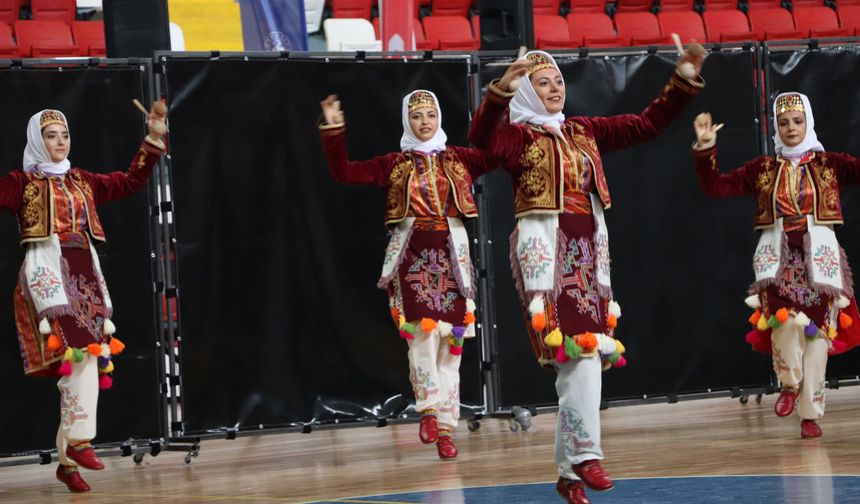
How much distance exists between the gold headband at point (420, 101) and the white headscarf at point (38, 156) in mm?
1803

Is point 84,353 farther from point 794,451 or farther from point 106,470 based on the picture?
point 794,451

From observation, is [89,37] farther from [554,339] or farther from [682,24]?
[554,339]

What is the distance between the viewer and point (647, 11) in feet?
53.6

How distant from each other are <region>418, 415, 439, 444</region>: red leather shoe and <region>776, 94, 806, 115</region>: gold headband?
239 cm

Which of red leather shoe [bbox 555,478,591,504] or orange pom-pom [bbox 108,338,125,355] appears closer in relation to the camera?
red leather shoe [bbox 555,478,591,504]

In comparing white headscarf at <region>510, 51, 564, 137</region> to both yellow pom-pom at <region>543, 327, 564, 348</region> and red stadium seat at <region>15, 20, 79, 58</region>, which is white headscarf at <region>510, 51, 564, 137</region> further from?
red stadium seat at <region>15, 20, 79, 58</region>

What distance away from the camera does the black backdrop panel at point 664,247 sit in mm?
7828

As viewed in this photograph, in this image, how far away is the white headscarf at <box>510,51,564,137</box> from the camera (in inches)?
199

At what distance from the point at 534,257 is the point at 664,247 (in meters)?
3.27

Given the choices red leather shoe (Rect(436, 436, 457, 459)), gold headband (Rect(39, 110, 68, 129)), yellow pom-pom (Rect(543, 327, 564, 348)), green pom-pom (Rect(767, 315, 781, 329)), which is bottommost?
red leather shoe (Rect(436, 436, 457, 459))

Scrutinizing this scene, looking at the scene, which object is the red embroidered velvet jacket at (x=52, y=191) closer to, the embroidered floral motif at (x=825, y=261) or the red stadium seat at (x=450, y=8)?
the embroidered floral motif at (x=825, y=261)

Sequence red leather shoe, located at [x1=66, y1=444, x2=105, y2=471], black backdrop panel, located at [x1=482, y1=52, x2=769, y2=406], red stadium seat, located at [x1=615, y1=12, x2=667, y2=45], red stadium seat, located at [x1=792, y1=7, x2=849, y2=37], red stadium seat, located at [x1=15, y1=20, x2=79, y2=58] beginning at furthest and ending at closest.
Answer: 1. red stadium seat, located at [x1=792, y1=7, x2=849, y2=37]
2. red stadium seat, located at [x1=615, y1=12, x2=667, y2=45]
3. red stadium seat, located at [x1=15, y1=20, x2=79, y2=58]
4. black backdrop panel, located at [x1=482, y1=52, x2=769, y2=406]
5. red leather shoe, located at [x1=66, y1=444, x2=105, y2=471]

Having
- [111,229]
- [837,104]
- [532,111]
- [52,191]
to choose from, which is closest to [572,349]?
[532,111]

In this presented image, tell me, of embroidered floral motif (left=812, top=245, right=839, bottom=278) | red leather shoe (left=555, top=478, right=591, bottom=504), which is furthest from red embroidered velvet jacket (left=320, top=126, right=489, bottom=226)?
red leather shoe (left=555, top=478, right=591, bottom=504)
